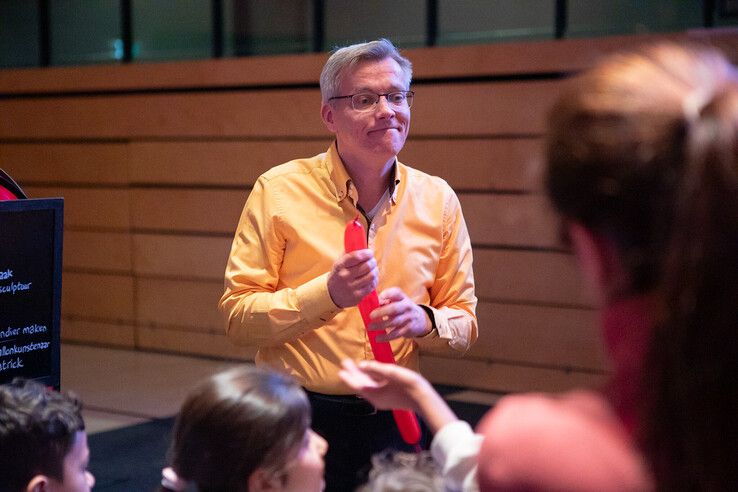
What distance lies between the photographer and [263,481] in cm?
144

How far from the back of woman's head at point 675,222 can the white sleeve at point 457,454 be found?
1.02 ft

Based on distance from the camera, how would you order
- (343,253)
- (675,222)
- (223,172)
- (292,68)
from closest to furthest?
(675,222)
(343,253)
(292,68)
(223,172)

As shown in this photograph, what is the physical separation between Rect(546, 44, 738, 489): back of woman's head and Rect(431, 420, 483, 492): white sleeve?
12.3 inches

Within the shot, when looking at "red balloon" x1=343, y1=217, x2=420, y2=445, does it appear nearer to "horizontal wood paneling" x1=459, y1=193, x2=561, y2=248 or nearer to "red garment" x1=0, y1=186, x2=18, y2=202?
"red garment" x1=0, y1=186, x2=18, y2=202

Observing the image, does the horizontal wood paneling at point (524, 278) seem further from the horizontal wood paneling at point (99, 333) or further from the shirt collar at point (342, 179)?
the shirt collar at point (342, 179)

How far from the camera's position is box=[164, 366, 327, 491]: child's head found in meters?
1.43

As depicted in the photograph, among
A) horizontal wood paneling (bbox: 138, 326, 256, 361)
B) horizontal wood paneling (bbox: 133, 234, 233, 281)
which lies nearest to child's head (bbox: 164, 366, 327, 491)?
horizontal wood paneling (bbox: 138, 326, 256, 361)

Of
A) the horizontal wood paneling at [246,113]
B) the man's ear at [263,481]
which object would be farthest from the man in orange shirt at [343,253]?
the horizontal wood paneling at [246,113]

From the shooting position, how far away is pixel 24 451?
169cm

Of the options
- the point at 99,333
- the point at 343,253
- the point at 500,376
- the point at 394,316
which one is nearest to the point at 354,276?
the point at 394,316

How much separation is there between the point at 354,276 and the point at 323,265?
0.27 meters

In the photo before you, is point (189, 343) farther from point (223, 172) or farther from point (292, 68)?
point (292, 68)

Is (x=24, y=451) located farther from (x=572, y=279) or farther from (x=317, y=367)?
(x=572, y=279)

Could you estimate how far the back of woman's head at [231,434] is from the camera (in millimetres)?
1434
